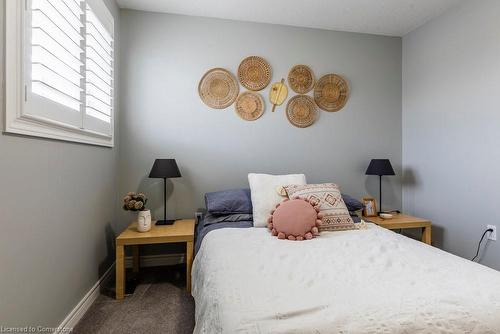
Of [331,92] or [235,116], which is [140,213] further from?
[331,92]

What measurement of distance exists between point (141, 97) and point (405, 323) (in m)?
2.59

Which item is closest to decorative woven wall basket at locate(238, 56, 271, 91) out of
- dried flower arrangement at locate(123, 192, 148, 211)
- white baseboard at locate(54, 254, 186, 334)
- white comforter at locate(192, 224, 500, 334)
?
dried flower arrangement at locate(123, 192, 148, 211)

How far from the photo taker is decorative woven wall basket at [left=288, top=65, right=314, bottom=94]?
9.23ft

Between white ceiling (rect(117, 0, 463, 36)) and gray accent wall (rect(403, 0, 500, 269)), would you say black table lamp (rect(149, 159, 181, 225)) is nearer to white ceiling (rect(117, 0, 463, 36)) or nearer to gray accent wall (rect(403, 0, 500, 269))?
white ceiling (rect(117, 0, 463, 36))

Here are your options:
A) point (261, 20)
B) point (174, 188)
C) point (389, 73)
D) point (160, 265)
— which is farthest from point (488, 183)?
point (160, 265)

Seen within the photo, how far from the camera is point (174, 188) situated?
263 centimetres

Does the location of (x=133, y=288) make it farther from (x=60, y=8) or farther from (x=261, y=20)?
(x=261, y=20)

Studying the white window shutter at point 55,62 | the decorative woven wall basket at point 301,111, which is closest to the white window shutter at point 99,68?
the white window shutter at point 55,62

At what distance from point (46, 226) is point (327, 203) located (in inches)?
70.1

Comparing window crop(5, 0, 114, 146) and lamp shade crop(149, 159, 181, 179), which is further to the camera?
lamp shade crop(149, 159, 181, 179)

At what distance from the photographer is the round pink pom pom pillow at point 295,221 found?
178cm

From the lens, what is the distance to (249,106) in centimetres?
273

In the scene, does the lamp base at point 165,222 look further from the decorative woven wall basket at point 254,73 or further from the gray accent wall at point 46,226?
the decorative woven wall basket at point 254,73

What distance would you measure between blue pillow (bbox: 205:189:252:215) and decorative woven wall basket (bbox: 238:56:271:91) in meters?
1.14
